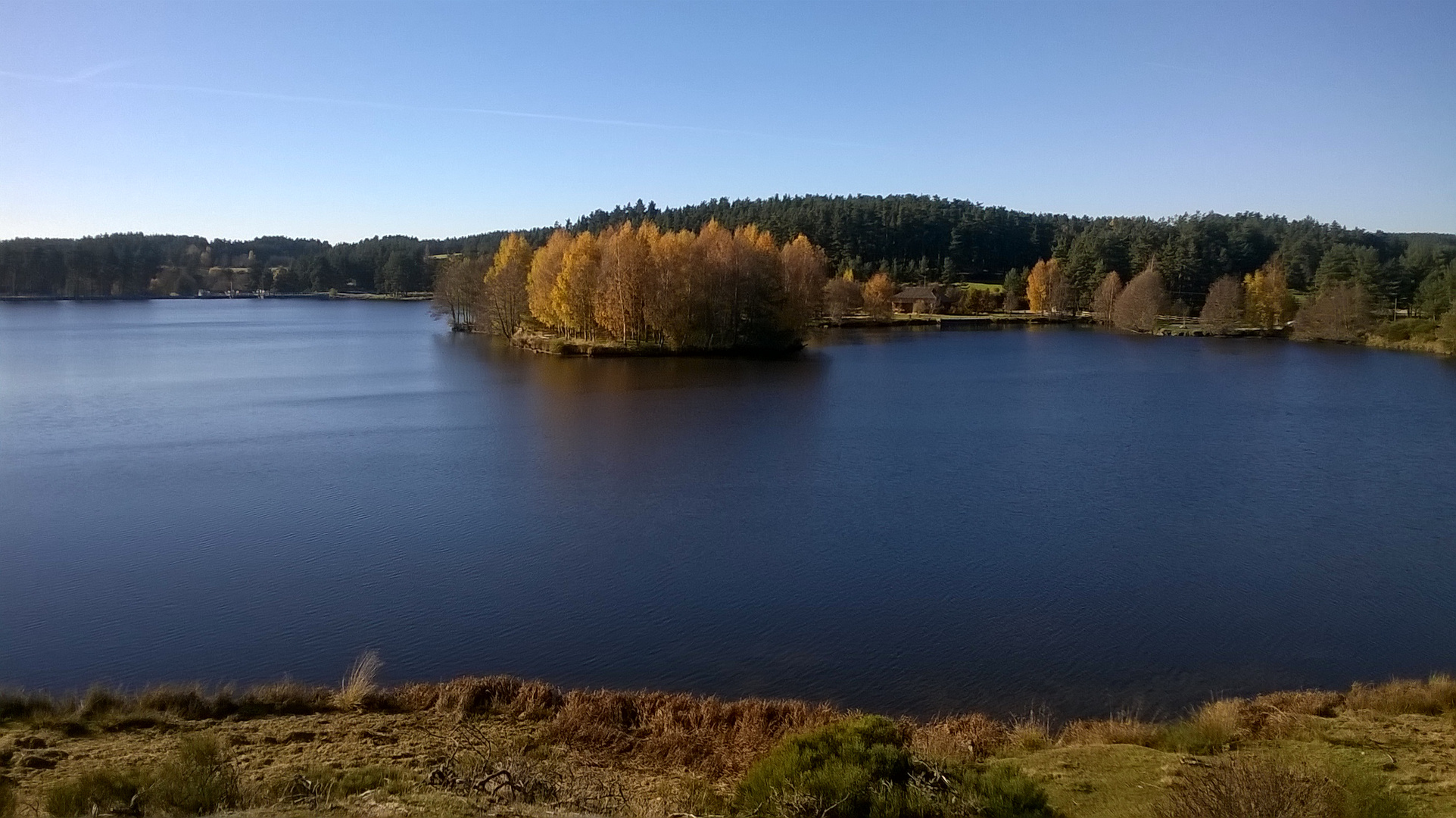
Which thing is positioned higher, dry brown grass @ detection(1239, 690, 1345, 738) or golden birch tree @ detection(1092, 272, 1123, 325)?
golden birch tree @ detection(1092, 272, 1123, 325)

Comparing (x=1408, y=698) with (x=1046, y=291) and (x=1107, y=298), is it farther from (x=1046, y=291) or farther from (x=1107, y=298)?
(x=1046, y=291)

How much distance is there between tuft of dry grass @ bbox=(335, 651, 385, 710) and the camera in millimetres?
8711

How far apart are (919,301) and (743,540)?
65.9 meters

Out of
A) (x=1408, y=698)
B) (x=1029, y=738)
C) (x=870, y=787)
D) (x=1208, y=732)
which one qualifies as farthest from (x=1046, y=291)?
(x=870, y=787)

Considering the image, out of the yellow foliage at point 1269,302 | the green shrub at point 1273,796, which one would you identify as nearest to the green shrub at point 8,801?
the green shrub at point 1273,796

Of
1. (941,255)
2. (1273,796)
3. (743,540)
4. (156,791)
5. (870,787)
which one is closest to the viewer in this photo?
(1273,796)

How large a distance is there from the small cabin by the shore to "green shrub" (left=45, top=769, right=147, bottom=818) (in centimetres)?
7325

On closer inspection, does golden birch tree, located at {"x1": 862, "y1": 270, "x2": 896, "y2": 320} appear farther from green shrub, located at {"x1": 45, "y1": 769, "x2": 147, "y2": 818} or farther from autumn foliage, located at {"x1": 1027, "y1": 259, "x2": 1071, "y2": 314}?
green shrub, located at {"x1": 45, "y1": 769, "x2": 147, "y2": 818}

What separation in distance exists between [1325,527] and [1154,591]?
16.5 feet

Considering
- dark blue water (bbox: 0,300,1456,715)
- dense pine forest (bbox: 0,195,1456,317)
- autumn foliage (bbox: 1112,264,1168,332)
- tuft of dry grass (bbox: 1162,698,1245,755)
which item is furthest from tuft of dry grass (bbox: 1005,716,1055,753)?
autumn foliage (bbox: 1112,264,1168,332)

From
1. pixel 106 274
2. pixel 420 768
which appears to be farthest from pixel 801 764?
pixel 106 274

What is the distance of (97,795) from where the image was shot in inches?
231

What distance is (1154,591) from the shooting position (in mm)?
12672

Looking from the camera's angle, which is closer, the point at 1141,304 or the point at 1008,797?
the point at 1008,797
